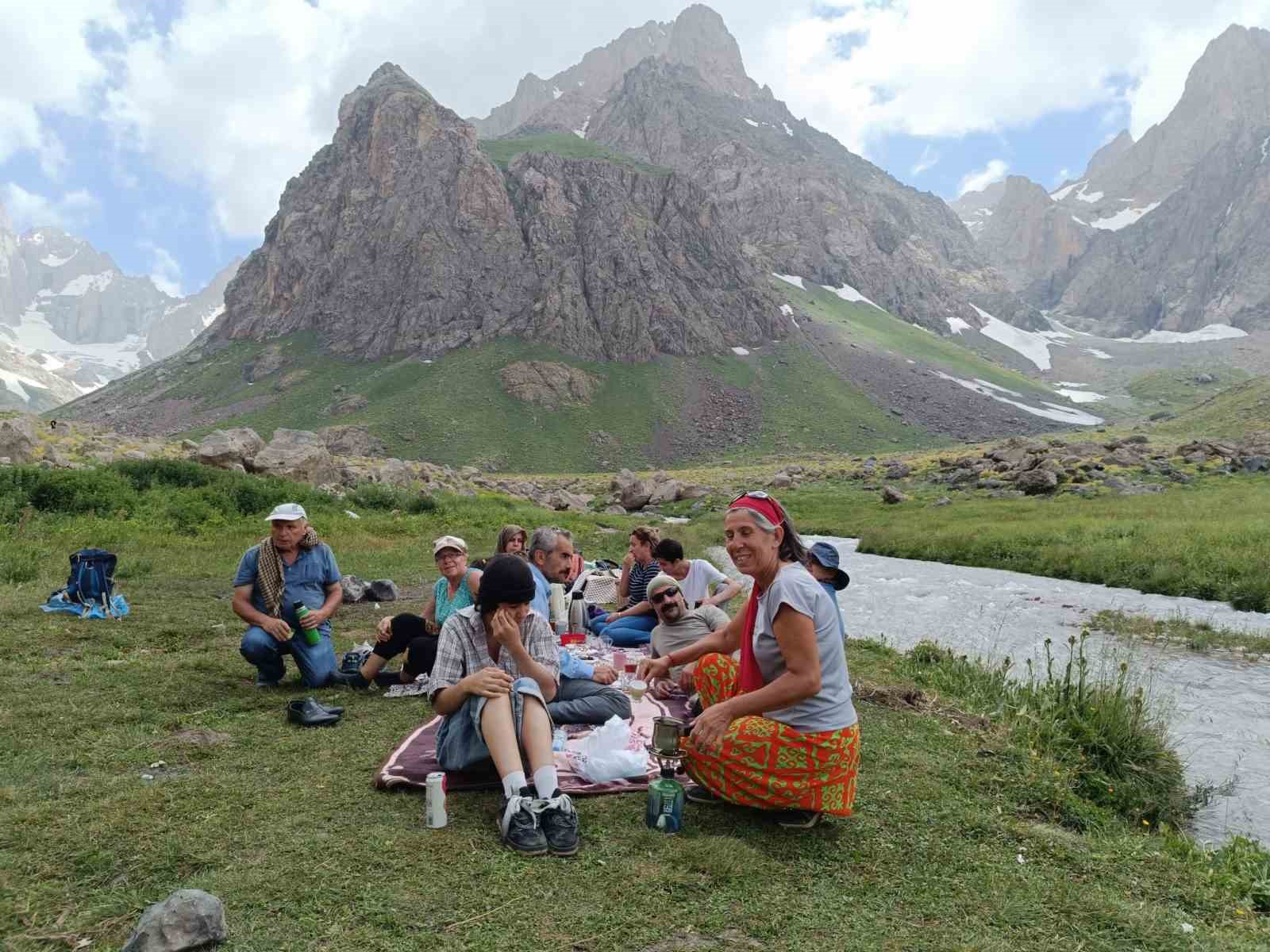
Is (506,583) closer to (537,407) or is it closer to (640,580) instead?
(640,580)

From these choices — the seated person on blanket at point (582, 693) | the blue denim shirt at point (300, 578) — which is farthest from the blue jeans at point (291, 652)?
the seated person on blanket at point (582, 693)

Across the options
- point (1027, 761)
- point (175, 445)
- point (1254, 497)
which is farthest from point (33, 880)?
point (175, 445)

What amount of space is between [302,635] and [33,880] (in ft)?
14.5

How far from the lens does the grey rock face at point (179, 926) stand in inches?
143

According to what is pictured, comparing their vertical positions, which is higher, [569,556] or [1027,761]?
[569,556]

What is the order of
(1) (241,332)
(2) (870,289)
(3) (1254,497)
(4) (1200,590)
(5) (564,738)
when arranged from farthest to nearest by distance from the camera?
(2) (870,289)
(1) (241,332)
(3) (1254,497)
(4) (1200,590)
(5) (564,738)

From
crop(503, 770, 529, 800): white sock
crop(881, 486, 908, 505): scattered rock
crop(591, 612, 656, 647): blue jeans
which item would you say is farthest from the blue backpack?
crop(881, 486, 908, 505): scattered rock

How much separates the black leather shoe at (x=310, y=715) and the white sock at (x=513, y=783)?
317cm

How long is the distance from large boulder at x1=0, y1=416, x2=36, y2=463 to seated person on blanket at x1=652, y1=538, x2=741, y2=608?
22383 millimetres

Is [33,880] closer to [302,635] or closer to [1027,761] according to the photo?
[302,635]

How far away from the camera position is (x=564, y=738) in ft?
22.1

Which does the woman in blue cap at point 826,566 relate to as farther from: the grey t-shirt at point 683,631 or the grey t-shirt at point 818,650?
the grey t-shirt at point 683,631

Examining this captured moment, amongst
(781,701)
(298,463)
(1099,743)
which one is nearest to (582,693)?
(781,701)

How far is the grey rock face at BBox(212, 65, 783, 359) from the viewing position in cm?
12294
